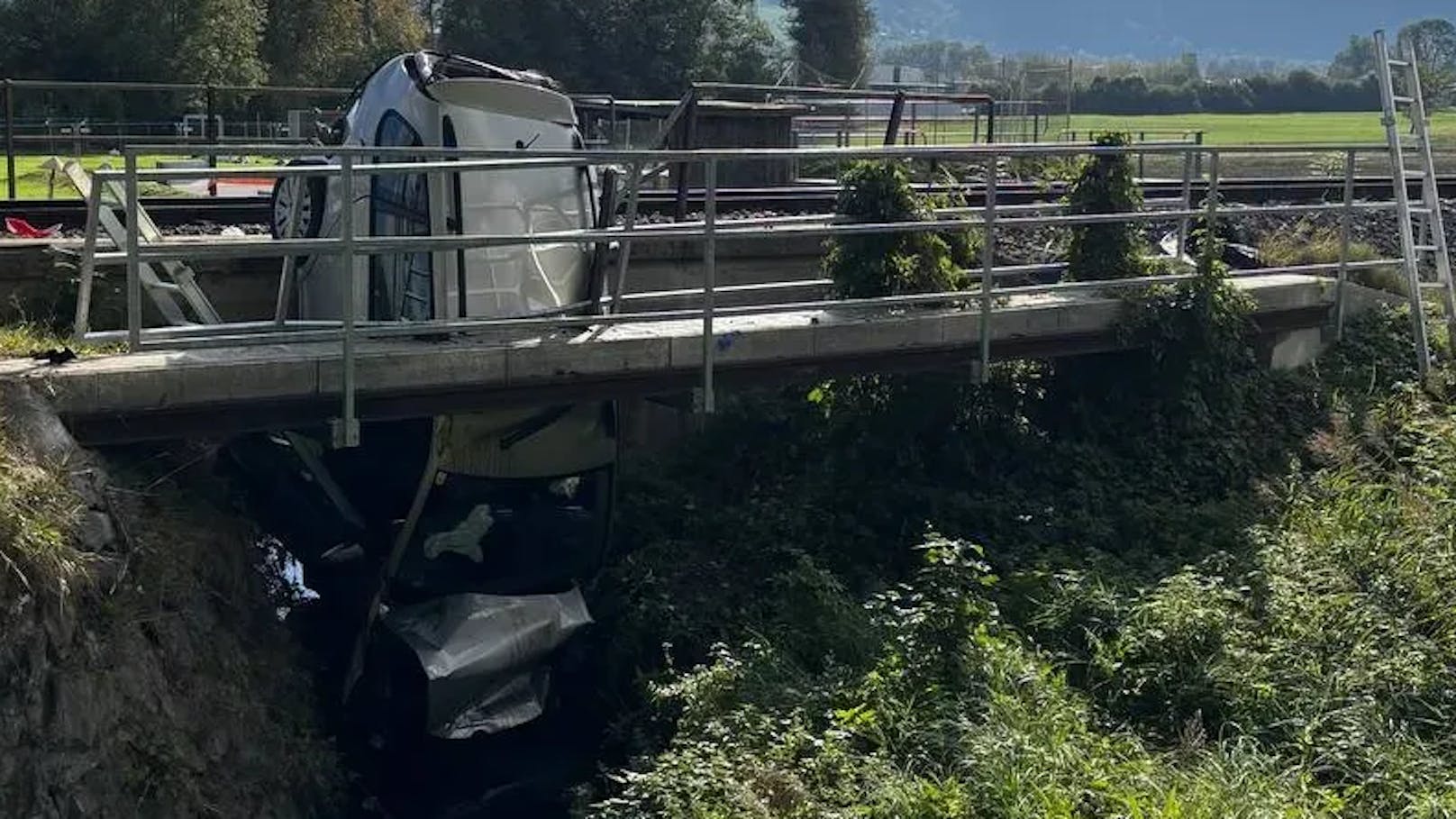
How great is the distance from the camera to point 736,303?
38.0 ft

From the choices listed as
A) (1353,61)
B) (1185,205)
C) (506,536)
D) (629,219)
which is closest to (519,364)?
(629,219)

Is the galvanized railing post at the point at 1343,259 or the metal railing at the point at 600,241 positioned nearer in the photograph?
the metal railing at the point at 600,241

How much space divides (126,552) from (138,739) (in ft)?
2.69

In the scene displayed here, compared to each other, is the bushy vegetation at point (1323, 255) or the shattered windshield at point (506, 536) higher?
the bushy vegetation at point (1323, 255)

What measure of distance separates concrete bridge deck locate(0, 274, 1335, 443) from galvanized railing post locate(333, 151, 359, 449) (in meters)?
0.12

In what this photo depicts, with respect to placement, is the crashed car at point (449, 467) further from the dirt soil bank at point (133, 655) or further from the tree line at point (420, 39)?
the tree line at point (420, 39)

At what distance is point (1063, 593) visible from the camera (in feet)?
27.6

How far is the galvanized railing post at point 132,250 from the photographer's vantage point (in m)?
6.93

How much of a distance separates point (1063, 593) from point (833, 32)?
55.8 meters

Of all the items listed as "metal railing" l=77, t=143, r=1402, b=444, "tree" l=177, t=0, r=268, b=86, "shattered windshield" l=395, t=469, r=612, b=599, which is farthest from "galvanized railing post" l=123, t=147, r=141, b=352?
"tree" l=177, t=0, r=268, b=86

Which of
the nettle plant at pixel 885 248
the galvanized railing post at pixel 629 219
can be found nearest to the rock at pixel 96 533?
the galvanized railing post at pixel 629 219

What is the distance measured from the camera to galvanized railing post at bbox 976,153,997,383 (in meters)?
9.74

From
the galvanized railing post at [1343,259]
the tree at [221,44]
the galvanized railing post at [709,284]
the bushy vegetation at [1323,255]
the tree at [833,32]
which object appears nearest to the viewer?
the galvanized railing post at [709,284]

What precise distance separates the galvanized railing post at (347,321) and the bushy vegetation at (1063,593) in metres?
2.08
